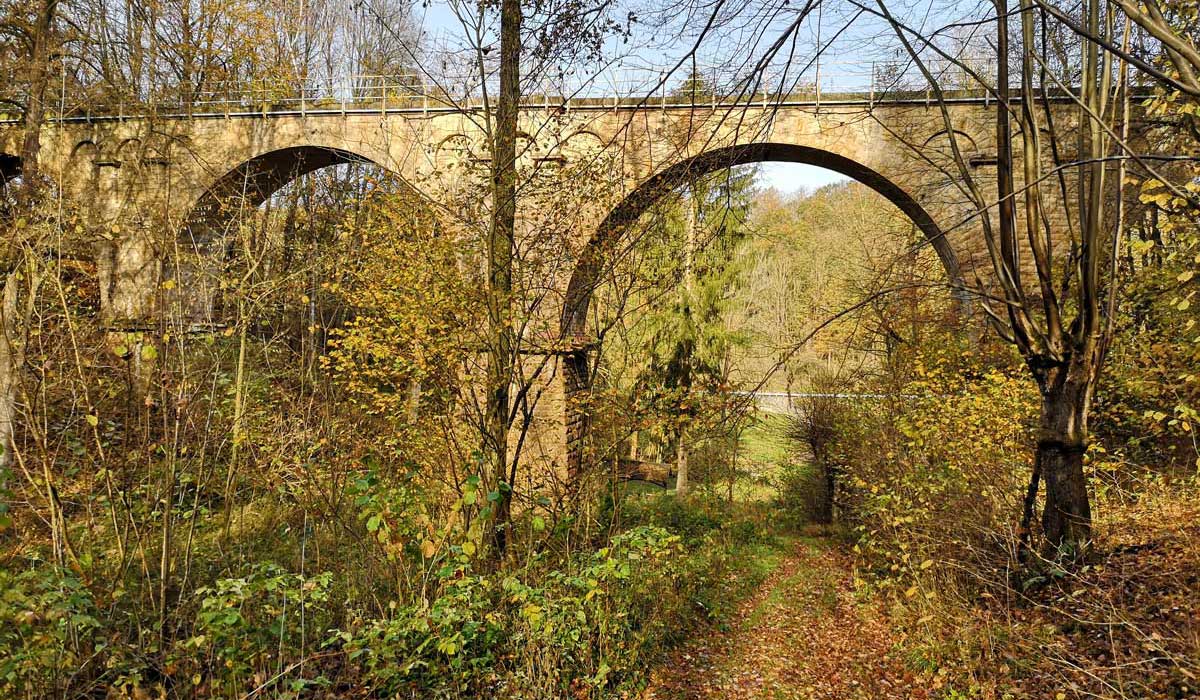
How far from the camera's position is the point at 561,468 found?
6.39 metres

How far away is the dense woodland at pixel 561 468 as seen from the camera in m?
2.89

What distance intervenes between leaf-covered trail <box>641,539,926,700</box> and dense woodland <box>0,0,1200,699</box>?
0.04 meters

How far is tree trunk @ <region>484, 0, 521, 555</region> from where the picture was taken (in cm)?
421

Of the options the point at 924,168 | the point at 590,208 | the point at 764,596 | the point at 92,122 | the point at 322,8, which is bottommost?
the point at 764,596

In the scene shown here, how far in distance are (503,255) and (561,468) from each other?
272cm

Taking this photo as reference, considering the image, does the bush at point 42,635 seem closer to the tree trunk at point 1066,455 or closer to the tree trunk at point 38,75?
the tree trunk at point 1066,455

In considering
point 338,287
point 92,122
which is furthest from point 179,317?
point 92,122

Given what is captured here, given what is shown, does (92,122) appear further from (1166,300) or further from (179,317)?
(1166,300)

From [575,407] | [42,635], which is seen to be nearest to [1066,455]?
[575,407]

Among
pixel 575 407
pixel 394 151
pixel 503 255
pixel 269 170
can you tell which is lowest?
pixel 575 407

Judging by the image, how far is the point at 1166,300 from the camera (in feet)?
17.6

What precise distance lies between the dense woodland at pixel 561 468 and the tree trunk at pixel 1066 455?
0.06 feet

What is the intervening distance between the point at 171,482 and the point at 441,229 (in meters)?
2.67

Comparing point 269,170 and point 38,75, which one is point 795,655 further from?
point 38,75
